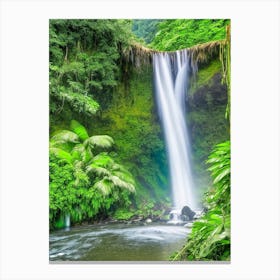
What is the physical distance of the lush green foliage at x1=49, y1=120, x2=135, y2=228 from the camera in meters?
3.27

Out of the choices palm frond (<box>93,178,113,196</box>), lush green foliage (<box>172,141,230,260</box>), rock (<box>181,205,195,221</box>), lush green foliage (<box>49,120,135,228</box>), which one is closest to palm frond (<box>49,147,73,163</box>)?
lush green foliage (<box>49,120,135,228</box>)

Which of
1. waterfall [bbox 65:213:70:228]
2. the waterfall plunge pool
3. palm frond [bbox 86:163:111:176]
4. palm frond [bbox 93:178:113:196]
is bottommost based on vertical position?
the waterfall plunge pool

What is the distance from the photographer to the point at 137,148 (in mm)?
3568

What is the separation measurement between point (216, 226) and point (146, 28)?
191 centimetres

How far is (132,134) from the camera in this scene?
3.53 metres

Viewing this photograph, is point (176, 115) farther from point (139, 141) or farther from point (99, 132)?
point (99, 132)

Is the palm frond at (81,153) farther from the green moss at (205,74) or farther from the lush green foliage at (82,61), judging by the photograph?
the green moss at (205,74)

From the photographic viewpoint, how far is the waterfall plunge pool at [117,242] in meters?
3.16

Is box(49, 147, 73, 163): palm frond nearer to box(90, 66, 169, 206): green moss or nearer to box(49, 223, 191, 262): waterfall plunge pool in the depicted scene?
box(90, 66, 169, 206): green moss

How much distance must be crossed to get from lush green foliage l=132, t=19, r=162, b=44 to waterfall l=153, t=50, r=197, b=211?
0.32 meters

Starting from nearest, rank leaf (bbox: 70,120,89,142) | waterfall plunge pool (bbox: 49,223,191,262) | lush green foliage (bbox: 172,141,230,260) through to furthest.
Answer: lush green foliage (bbox: 172,141,230,260) < waterfall plunge pool (bbox: 49,223,191,262) < leaf (bbox: 70,120,89,142)
